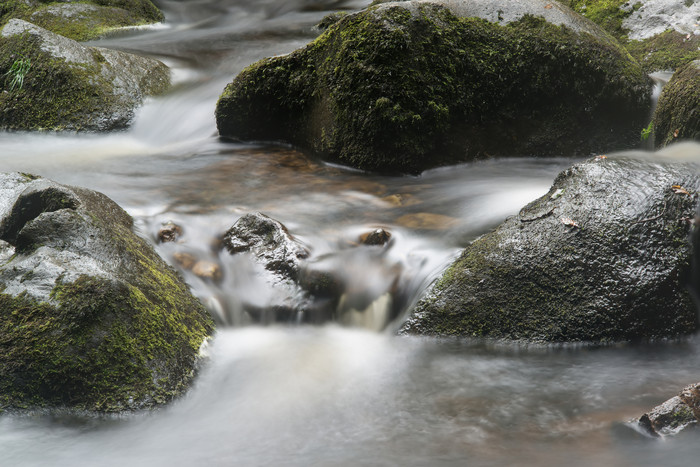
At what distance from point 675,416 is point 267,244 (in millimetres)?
2896

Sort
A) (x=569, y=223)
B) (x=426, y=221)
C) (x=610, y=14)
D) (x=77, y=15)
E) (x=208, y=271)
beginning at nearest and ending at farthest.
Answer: (x=569, y=223), (x=208, y=271), (x=426, y=221), (x=610, y=14), (x=77, y=15)

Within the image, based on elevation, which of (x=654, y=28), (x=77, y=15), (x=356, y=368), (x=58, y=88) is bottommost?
(x=356, y=368)

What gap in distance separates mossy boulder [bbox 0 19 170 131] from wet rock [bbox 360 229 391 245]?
16.0 ft

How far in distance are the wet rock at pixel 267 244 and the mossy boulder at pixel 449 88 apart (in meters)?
1.93

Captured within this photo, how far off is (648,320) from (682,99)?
2.77 meters

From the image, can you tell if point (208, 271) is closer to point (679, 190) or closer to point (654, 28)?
point (679, 190)

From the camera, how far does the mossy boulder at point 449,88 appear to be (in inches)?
233

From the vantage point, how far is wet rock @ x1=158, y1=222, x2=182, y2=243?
15.5 ft

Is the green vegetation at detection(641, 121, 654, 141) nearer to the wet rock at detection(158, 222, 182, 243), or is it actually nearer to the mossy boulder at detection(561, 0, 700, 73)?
the mossy boulder at detection(561, 0, 700, 73)

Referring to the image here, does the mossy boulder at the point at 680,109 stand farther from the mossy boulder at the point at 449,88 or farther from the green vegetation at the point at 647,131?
the mossy boulder at the point at 449,88

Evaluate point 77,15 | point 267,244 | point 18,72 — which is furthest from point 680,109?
point 77,15

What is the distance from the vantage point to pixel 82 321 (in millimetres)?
3029

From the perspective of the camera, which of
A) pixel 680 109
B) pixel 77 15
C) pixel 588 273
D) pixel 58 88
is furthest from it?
pixel 77 15

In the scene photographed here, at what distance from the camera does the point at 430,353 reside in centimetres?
376
